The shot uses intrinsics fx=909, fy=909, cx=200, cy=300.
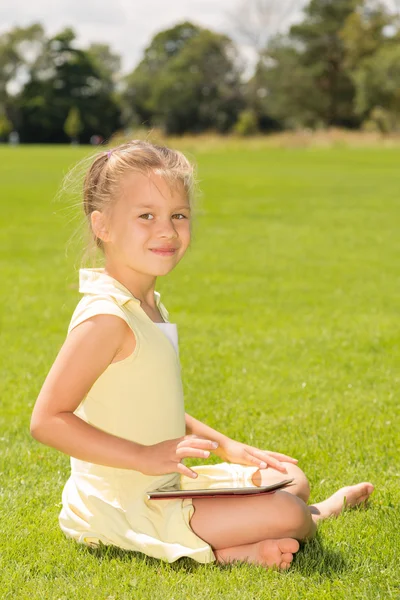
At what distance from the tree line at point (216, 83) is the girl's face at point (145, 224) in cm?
5668

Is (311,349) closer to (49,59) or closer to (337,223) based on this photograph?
(337,223)

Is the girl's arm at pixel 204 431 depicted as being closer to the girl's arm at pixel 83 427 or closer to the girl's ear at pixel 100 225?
the girl's arm at pixel 83 427

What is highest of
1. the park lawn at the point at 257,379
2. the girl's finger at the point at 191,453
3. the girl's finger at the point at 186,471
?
the girl's finger at the point at 191,453

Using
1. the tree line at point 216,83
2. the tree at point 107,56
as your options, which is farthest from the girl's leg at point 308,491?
the tree at point 107,56

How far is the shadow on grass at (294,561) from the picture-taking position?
2.90m

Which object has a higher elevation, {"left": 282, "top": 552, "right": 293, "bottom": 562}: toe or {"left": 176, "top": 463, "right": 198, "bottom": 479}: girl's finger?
{"left": 176, "top": 463, "right": 198, "bottom": 479}: girl's finger

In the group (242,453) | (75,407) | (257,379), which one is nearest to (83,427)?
(75,407)

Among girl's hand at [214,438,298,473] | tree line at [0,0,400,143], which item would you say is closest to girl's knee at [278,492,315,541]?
girl's hand at [214,438,298,473]

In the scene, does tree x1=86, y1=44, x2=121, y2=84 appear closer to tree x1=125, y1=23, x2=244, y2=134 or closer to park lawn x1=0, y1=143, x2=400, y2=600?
tree x1=125, y1=23, x2=244, y2=134

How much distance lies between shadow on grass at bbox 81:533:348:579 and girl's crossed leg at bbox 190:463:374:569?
5cm

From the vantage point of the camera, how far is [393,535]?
319cm

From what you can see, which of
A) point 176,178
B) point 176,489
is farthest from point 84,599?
point 176,178

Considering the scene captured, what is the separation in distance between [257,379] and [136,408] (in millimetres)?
2479

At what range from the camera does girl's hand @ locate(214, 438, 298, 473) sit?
10.3ft
